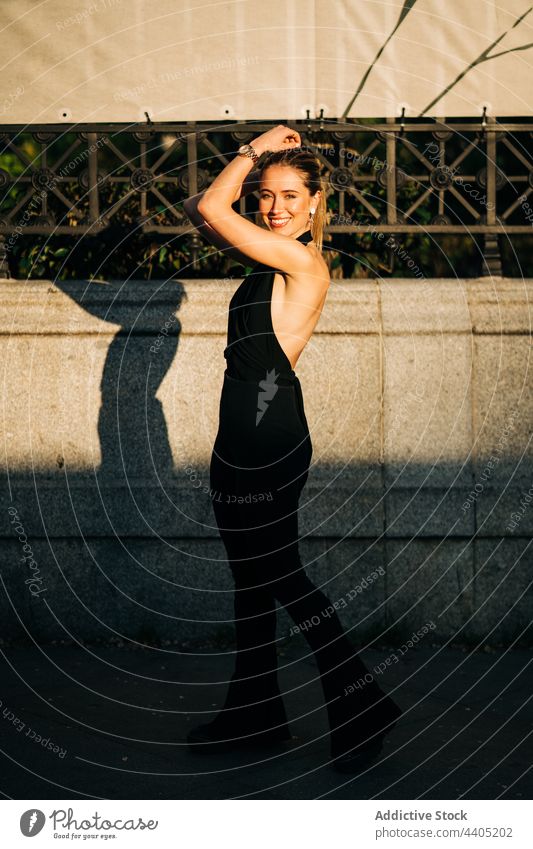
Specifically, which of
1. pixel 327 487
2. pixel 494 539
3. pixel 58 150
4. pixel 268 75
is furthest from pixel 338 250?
pixel 58 150

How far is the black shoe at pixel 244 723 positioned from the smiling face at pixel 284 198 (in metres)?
1.90

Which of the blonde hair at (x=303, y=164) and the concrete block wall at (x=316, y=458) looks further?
the concrete block wall at (x=316, y=458)

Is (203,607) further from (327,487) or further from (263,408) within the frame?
(263,408)

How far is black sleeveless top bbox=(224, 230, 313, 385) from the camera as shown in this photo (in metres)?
4.46

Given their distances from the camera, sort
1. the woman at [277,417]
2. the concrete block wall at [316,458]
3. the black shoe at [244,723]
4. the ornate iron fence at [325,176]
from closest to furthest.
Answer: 1. the woman at [277,417]
2. the black shoe at [244,723]
3. the concrete block wall at [316,458]
4. the ornate iron fence at [325,176]

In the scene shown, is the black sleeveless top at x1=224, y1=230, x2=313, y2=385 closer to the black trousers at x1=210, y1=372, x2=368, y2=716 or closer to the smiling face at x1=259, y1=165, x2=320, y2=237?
the black trousers at x1=210, y1=372, x2=368, y2=716

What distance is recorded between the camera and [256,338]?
4484 mm

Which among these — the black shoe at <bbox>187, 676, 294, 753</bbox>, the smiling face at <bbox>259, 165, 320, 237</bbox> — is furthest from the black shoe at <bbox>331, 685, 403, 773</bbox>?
the smiling face at <bbox>259, 165, 320, 237</bbox>

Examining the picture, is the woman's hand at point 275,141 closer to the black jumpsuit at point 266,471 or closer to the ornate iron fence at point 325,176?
the black jumpsuit at point 266,471

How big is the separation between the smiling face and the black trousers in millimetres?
637

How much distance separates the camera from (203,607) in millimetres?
6211

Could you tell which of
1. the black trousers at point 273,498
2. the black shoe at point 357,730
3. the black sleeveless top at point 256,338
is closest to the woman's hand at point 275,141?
the black sleeveless top at point 256,338

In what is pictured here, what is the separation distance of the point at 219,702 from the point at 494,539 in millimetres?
1790

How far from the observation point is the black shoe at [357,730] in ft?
14.5
